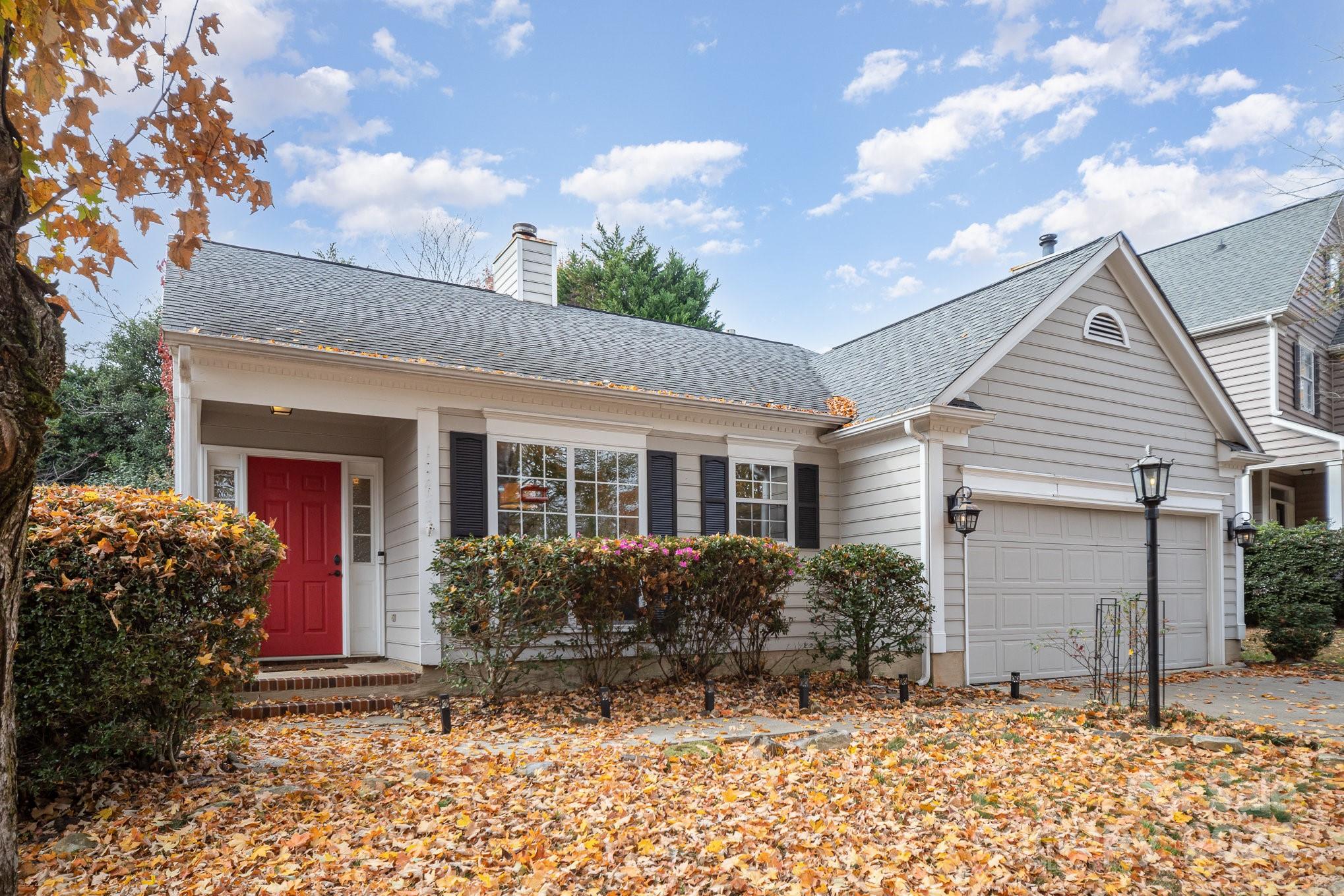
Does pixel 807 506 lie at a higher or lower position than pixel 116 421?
lower

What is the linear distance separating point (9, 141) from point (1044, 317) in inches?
392

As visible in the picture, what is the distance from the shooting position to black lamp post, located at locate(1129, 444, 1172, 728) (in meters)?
6.53

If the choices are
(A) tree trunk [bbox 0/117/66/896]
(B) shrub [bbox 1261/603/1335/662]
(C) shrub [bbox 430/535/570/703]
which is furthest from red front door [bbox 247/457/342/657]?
(B) shrub [bbox 1261/603/1335/662]

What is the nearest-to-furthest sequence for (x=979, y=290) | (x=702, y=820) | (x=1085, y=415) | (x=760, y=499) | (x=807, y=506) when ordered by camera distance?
(x=702, y=820) → (x=760, y=499) → (x=807, y=506) → (x=1085, y=415) → (x=979, y=290)

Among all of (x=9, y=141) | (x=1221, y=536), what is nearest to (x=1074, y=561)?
(x=1221, y=536)

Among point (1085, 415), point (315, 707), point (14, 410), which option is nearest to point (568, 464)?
point (315, 707)

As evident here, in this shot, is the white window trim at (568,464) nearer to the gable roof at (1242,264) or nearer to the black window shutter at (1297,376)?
the gable roof at (1242,264)

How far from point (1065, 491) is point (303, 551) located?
8924 millimetres

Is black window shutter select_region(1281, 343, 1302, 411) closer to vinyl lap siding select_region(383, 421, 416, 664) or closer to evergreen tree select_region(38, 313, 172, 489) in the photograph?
vinyl lap siding select_region(383, 421, 416, 664)

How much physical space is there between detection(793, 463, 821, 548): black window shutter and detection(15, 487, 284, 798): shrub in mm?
6581

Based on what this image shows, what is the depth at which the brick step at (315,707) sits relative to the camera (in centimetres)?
681

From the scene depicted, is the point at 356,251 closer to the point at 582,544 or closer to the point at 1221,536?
the point at 582,544

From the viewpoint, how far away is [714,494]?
32.1 feet

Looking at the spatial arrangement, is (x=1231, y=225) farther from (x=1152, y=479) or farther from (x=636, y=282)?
(x=636, y=282)
